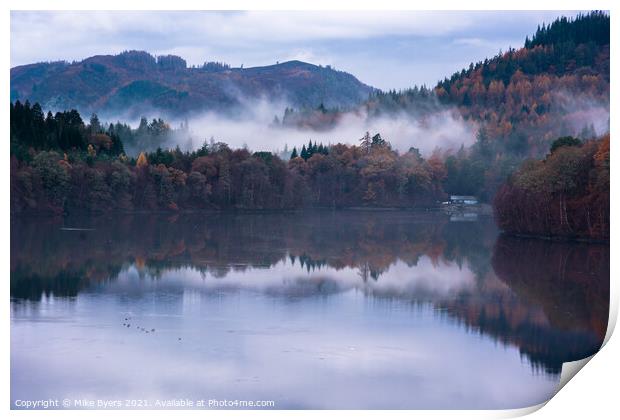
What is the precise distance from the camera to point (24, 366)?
5.46 meters

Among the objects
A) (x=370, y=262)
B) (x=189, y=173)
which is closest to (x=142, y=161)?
(x=189, y=173)

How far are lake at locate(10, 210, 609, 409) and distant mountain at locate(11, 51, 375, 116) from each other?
1.10 meters

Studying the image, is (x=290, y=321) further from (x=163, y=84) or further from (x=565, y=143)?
(x=565, y=143)

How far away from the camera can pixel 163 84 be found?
760cm

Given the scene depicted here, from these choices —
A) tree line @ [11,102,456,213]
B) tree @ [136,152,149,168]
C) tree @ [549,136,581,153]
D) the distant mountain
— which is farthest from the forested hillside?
tree @ [136,152,149,168]

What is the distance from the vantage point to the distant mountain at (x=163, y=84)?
23.1ft

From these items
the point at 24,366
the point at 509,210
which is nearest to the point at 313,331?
the point at 24,366

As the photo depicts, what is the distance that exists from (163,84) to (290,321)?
240 cm

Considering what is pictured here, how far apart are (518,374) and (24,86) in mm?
4234

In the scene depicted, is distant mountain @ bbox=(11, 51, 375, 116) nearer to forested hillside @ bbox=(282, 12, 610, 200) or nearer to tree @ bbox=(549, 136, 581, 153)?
forested hillside @ bbox=(282, 12, 610, 200)

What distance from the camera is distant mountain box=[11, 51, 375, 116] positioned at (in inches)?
277

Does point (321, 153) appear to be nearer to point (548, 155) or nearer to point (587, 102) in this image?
point (548, 155)

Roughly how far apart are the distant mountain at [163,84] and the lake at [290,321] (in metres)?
1.10
